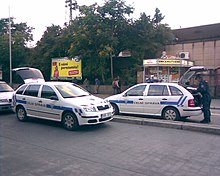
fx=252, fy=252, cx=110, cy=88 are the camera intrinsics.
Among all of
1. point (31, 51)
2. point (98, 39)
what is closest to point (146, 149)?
point (98, 39)

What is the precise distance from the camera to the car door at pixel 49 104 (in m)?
8.37

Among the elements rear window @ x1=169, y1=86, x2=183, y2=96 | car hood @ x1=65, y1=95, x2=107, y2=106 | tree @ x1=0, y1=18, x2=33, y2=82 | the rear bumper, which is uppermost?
tree @ x1=0, y1=18, x2=33, y2=82

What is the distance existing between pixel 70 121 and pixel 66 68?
69.8 ft

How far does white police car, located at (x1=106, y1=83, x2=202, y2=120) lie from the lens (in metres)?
9.03

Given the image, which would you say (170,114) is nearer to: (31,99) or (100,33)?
(31,99)

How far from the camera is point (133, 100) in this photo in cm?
1011

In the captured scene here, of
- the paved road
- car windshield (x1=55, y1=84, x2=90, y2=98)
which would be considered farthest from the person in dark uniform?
car windshield (x1=55, y1=84, x2=90, y2=98)

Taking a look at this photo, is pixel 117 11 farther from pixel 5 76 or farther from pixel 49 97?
pixel 5 76

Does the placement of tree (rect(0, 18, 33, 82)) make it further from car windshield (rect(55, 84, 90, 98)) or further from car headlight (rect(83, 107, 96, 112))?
car headlight (rect(83, 107, 96, 112))

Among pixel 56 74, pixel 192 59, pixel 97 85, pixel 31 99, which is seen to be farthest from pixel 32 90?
pixel 56 74

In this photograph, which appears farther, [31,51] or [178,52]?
[31,51]

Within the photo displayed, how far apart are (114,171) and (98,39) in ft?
64.4

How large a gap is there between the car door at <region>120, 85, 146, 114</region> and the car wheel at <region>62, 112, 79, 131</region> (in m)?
Result: 3.01

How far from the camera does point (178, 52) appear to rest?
86.9 ft
